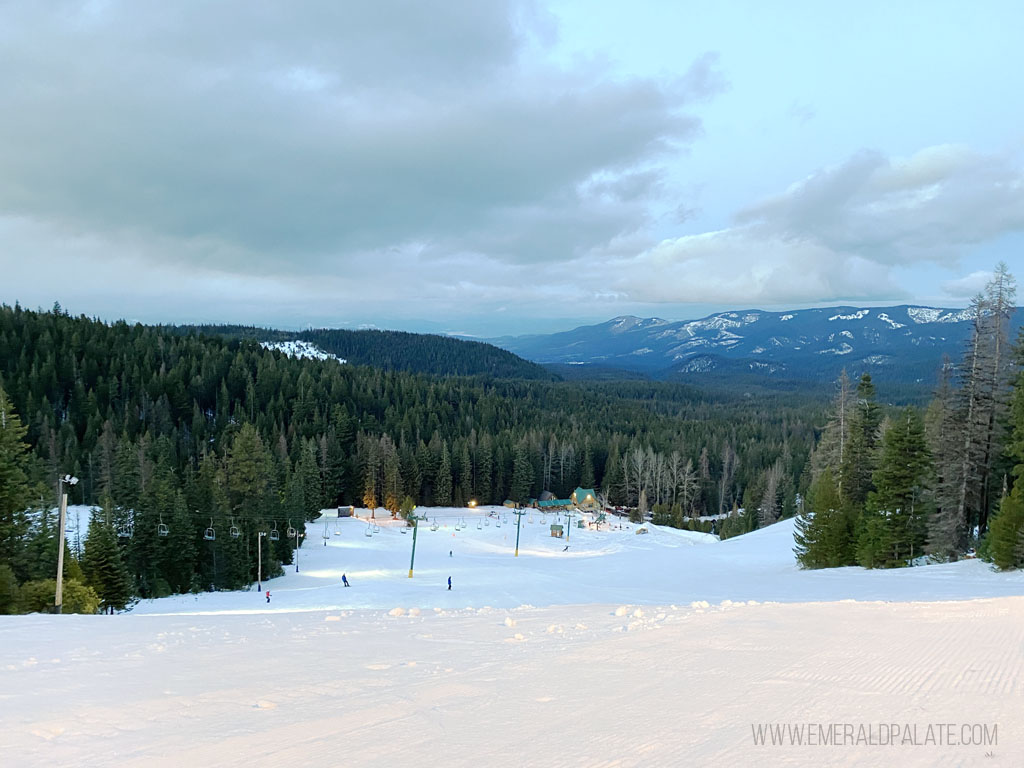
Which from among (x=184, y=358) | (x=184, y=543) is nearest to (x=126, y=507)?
(x=184, y=543)

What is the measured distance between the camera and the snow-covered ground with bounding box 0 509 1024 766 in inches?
190

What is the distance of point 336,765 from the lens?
4570 millimetres

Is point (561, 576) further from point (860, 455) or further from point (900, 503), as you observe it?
point (860, 455)

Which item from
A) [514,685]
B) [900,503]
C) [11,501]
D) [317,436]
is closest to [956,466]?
[900,503]

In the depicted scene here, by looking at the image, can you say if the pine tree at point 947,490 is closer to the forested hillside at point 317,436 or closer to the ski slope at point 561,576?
the ski slope at point 561,576

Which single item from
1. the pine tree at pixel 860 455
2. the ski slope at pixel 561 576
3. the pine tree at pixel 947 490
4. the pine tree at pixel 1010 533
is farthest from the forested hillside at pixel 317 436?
the pine tree at pixel 1010 533

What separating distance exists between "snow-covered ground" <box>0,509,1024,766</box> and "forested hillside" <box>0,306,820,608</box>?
38.8 m

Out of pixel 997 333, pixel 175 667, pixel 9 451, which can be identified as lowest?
pixel 175 667

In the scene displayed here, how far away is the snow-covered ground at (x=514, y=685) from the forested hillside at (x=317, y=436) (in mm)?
38845

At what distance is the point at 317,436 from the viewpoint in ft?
304

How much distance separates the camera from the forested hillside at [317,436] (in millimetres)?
67688

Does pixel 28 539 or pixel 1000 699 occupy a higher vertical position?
pixel 1000 699

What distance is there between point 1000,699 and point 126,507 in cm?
4723

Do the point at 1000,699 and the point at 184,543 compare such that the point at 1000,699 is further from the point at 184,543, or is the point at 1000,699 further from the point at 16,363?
the point at 16,363
